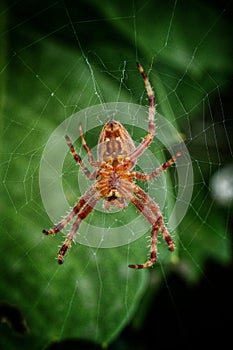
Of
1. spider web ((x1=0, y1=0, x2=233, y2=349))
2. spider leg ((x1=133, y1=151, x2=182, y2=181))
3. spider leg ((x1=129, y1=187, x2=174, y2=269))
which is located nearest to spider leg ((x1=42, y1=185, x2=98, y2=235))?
spider web ((x1=0, y1=0, x2=233, y2=349))

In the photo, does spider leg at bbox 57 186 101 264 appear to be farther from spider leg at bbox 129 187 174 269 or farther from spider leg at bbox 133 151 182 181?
spider leg at bbox 133 151 182 181

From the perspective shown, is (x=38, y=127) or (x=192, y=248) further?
(x=192, y=248)

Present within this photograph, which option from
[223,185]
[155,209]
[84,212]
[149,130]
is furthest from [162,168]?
[84,212]

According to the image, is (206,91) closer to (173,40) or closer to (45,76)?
(173,40)

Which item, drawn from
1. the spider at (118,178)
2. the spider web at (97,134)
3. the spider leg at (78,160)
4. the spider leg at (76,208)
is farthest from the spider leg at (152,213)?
the spider leg at (78,160)

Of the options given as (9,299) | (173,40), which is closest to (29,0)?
(173,40)

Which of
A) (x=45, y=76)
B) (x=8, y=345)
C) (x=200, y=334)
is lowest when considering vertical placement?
(x=8, y=345)
